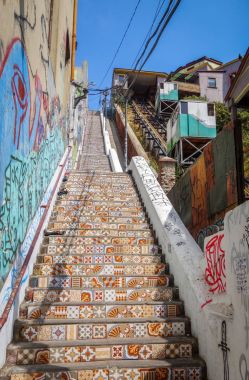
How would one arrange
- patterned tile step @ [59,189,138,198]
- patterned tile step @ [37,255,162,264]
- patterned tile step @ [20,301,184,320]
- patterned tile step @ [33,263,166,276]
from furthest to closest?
patterned tile step @ [59,189,138,198], patterned tile step @ [37,255,162,264], patterned tile step @ [33,263,166,276], patterned tile step @ [20,301,184,320]

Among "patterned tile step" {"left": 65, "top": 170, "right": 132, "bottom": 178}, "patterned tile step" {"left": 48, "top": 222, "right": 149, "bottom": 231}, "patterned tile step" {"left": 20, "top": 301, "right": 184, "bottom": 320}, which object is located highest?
"patterned tile step" {"left": 65, "top": 170, "right": 132, "bottom": 178}

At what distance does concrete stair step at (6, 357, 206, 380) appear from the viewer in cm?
318

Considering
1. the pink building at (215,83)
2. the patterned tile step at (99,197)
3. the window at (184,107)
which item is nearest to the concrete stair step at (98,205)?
the patterned tile step at (99,197)

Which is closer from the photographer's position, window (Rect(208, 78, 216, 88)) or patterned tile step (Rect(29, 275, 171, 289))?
patterned tile step (Rect(29, 275, 171, 289))

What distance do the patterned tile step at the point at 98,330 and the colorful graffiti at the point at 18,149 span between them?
2.38 ft

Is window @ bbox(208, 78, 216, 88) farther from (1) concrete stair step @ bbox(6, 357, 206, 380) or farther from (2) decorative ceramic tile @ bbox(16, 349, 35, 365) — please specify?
(2) decorative ceramic tile @ bbox(16, 349, 35, 365)

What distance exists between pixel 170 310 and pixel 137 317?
1.41 ft

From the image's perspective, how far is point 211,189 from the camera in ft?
20.9

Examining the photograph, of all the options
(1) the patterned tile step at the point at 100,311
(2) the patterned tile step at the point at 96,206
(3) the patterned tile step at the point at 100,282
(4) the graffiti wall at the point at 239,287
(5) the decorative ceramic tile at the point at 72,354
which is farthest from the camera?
(2) the patterned tile step at the point at 96,206

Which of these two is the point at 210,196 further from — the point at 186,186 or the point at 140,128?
the point at 140,128

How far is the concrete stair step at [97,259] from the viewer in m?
5.00

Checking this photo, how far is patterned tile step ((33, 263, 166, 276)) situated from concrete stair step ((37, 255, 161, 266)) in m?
Result: 0.18

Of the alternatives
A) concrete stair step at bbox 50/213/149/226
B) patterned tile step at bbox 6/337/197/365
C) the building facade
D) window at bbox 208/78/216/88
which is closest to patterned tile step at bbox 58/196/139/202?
concrete stair step at bbox 50/213/149/226

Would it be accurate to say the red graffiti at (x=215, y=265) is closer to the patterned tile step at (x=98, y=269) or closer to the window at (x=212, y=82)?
the patterned tile step at (x=98, y=269)
